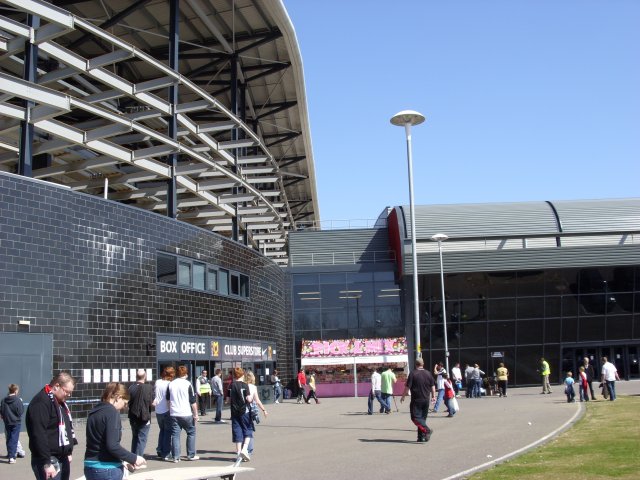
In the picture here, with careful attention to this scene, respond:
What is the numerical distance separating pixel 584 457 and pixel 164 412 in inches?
262

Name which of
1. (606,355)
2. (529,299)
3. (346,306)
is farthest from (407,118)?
(606,355)

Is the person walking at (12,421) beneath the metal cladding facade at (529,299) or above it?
beneath

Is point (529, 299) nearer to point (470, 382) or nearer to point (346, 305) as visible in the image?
point (346, 305)

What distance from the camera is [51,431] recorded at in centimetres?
718

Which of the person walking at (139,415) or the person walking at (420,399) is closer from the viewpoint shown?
the person walking at (139,415)

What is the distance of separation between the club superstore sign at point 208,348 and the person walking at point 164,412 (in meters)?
10.1

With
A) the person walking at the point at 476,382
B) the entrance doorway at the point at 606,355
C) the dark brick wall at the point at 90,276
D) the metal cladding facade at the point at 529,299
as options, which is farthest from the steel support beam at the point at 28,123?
the entrance doorway at the point at 606,355

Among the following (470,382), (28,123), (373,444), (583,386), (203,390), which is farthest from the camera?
(470,382)

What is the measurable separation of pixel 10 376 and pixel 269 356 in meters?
16.4

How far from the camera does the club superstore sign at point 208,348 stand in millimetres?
23484

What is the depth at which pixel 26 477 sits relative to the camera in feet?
37.1

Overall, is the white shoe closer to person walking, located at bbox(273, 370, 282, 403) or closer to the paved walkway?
the paved walkway

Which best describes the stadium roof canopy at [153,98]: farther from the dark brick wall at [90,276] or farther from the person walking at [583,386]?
A: the person walking at [583,386]

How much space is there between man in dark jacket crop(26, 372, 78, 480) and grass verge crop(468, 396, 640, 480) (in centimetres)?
500
